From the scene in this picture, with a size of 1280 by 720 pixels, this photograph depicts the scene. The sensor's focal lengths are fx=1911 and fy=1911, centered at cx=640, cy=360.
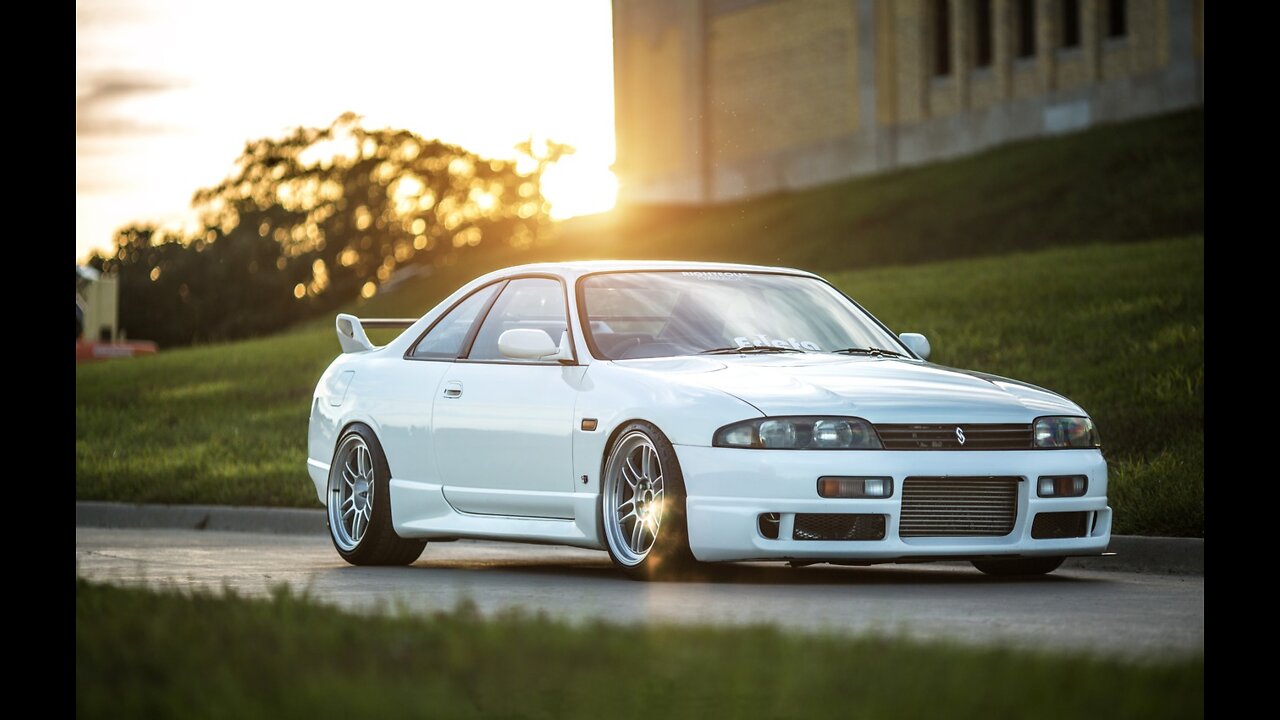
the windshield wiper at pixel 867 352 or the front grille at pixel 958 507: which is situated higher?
the windshield wiper at pixel 867 352

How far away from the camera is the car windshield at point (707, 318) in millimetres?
9758

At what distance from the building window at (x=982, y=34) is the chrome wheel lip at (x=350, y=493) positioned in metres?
43.9

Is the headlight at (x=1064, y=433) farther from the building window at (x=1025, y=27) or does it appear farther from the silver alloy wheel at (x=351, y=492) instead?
the building window at (x=1025, y=27)

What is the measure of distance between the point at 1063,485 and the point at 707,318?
213 cm

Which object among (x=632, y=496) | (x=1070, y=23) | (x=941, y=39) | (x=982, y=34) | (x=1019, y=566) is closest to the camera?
(x=632, y=496)

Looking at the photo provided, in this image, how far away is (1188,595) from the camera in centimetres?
861

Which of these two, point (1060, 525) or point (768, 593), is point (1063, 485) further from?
point (768, 593)

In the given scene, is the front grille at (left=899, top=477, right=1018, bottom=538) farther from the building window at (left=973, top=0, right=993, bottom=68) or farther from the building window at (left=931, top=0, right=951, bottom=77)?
the building window at (left=931, top=0, right=951, bottom=77)

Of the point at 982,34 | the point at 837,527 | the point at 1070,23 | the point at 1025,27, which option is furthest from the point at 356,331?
A: the point at 982,34

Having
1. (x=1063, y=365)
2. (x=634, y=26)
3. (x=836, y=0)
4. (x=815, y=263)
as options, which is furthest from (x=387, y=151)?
(x=1063, y=365)

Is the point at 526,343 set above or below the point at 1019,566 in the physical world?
above

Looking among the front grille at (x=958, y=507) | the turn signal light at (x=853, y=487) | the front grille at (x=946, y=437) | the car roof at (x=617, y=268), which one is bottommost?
the front grille at (x=958, y=507)

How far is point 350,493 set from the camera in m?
11.0

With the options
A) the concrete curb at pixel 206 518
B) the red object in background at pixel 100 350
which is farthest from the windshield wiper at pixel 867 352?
the red object in background at pixel 100 350
